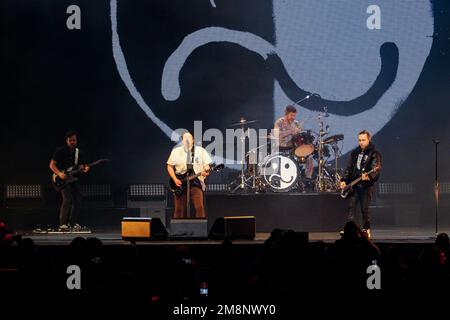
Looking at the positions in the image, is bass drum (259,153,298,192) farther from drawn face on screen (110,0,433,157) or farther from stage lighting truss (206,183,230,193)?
stage lighting truss (206,183,230,193)

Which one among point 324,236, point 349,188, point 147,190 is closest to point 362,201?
point 349,188

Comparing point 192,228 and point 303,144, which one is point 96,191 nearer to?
point 303,144

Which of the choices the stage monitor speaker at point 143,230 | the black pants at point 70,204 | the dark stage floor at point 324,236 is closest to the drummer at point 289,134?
the dark stage floor at point 324,236

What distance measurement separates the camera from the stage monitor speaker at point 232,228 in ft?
35.3

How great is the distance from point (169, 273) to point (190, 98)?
929 centimetres

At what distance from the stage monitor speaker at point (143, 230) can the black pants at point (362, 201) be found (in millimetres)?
3150

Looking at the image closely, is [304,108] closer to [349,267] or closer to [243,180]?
[243,180]

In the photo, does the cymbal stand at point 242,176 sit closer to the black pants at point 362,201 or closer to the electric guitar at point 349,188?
the electric guitar at point 349,188

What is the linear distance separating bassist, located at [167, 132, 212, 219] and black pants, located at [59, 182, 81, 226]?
2142mm

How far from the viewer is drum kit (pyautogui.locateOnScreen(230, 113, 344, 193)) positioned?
13711mm

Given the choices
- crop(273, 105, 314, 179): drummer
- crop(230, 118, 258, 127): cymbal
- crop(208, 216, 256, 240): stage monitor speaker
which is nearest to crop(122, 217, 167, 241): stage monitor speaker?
crop(208, 216, 256, 240): stage monitor speaker

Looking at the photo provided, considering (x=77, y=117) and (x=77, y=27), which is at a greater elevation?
(x=77, y=27)
